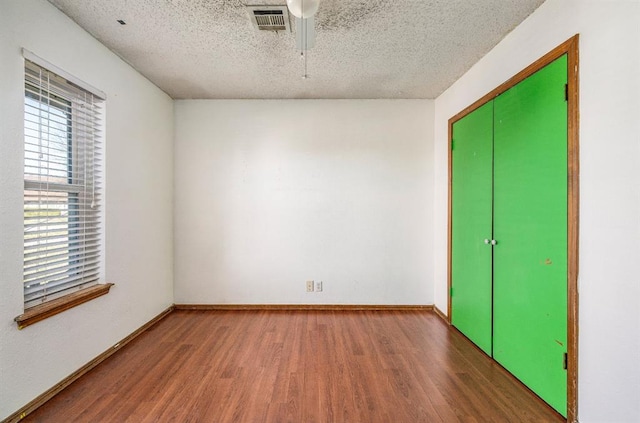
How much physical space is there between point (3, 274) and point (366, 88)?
330cm

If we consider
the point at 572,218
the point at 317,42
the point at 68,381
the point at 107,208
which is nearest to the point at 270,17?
the point at 317,42

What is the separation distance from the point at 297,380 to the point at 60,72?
275 centimetres

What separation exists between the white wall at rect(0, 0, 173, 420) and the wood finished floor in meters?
0.26

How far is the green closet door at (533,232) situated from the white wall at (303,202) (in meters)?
1.24

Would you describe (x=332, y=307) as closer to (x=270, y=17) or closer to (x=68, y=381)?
(x=68, y=381)

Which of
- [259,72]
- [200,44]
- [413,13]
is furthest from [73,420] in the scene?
[413,13]

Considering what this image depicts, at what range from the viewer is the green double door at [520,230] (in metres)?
1.68

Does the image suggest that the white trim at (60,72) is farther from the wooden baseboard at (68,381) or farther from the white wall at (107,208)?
the wooden baseboard at (68,381)

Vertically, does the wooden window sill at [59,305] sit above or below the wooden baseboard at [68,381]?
above

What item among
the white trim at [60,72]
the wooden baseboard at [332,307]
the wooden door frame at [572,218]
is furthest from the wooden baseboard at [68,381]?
the wooden door frame at [572,218]

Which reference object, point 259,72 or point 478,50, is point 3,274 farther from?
point 478,50

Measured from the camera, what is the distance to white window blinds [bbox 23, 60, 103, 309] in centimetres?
175

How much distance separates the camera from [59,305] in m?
1.86

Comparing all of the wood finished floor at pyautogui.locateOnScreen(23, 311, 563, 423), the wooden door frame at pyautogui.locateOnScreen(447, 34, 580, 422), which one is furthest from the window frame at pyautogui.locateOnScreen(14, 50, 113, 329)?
the wooden door frame at pyautogui.locateOnScreen(447, 34, 580, 422)
